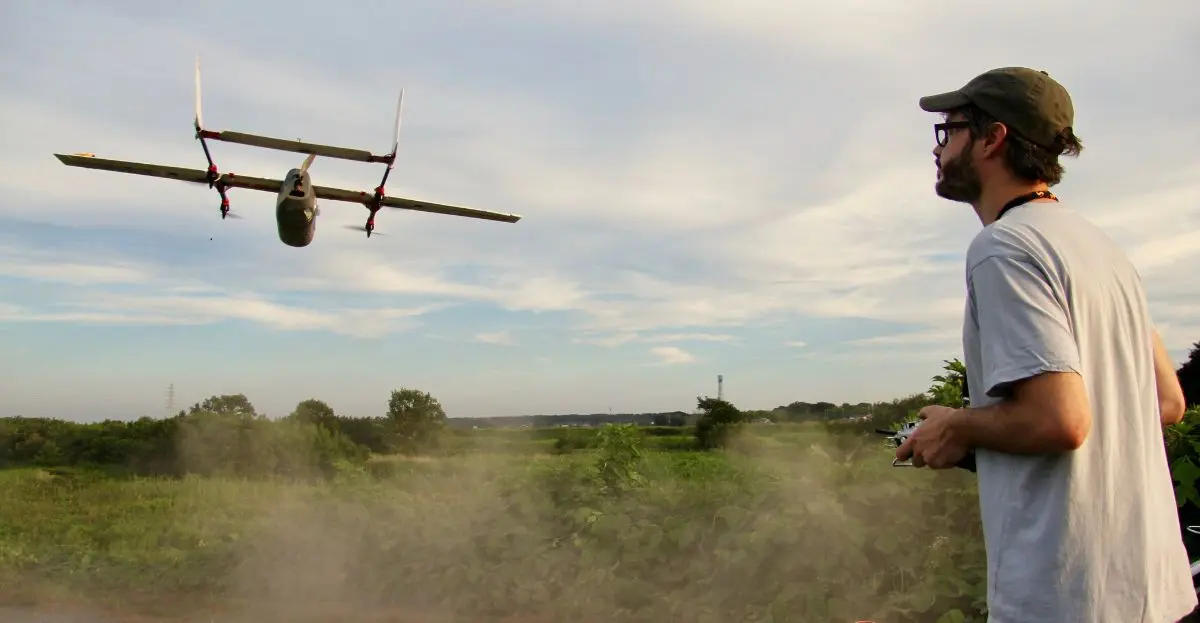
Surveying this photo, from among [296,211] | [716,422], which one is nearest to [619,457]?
[716,422]

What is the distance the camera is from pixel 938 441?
157 centimetres

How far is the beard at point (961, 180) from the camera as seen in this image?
5.50 ft

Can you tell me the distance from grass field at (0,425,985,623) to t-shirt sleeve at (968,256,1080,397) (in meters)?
2.99

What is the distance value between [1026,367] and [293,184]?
1042 centimetres

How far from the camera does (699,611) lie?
4.96 metres

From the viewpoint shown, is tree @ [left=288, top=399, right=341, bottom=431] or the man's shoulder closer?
the man's shoulder

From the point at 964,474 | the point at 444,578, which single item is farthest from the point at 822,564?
the point at 444,578

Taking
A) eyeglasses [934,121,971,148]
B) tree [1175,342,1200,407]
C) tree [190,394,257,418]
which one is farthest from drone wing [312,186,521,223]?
eyeglasses [934,121,971,148]

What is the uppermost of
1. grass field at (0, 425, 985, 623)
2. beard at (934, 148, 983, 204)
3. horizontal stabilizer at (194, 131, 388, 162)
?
horizontal stabilizer at (194, 131, 388, 162)

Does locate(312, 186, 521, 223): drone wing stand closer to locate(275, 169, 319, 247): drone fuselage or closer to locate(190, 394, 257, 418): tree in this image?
locate(275, 169, 319, 247): drone fuselage

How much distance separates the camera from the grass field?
15.3 ft

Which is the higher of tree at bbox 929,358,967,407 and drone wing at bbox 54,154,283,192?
drone wing at bbox 54,154,283,192

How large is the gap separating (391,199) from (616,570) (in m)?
7.56

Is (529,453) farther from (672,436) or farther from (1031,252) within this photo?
(1031,252)
